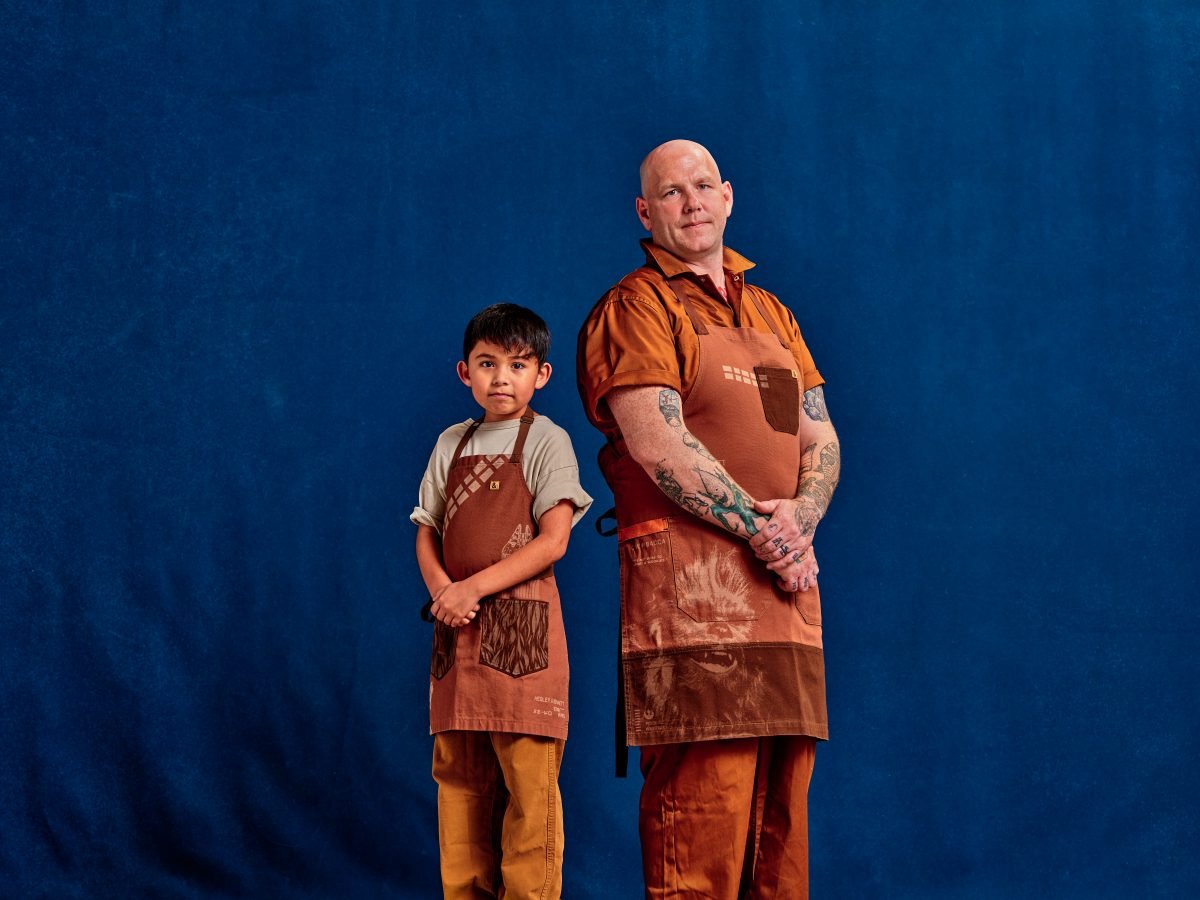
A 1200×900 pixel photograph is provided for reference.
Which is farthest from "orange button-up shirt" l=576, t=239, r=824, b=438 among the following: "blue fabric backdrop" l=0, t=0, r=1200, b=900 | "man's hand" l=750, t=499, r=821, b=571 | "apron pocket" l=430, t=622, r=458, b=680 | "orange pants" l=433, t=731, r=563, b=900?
"blue fabric backdrop" l=0, t=0, r=1200, b=900

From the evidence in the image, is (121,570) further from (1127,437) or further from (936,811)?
(1127,437)

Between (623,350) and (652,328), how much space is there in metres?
0.06

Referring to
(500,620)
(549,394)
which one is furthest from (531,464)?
(549,394)

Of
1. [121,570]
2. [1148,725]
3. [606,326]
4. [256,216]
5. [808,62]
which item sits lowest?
[1148,725]

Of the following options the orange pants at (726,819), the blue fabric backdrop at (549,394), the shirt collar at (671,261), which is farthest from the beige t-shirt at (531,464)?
the blue fabric backdrop at (549,394)

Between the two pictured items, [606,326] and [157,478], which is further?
[157,478]

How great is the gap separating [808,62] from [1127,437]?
4.03 feet

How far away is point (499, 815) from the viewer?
86.5 inches

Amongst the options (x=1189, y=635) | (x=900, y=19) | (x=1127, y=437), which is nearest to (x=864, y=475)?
(x=1127, y=437)

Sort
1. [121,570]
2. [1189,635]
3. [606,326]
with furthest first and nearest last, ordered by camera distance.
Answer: [1189,635] < [121,570] < [606,326]

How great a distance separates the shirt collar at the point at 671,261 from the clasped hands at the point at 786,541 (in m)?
0.41

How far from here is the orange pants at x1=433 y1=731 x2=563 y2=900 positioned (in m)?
2.12

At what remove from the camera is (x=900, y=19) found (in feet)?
10.7

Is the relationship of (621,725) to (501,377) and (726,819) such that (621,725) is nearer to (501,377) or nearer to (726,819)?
(726,819)
